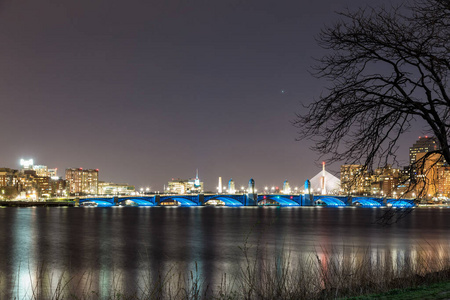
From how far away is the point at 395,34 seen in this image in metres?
8.81

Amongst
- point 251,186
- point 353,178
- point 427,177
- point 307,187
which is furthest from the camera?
point 307,187

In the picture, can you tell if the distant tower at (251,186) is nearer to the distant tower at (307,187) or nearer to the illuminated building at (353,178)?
the distant tower at (307,187)

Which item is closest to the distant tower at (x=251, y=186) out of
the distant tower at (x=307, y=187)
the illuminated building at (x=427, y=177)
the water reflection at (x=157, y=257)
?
the distant tower at (x=307, y=187)

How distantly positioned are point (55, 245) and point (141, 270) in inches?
855

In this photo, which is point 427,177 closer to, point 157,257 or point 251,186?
point 157,257

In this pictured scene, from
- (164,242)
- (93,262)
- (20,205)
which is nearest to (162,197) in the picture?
(20,205)

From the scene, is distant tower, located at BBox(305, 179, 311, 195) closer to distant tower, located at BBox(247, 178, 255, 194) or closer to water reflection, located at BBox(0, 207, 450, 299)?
distant tower, located at BBox(247, 178, 255, 194)

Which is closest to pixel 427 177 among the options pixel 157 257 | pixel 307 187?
pixel 157 257

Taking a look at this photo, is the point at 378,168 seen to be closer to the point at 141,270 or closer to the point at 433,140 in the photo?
the point at 433,140

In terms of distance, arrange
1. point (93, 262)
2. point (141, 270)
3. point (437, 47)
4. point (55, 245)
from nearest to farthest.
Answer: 1. point (437, 47)
2. point (141, 270)
3. point (93, 262)
4. point (55, 245)

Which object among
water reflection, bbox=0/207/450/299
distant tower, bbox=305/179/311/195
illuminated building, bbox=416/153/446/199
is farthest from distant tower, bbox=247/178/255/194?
illuminated building, bbox=416/153/446/199

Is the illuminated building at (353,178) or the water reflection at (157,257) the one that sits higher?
the illuminated building at (353,178)

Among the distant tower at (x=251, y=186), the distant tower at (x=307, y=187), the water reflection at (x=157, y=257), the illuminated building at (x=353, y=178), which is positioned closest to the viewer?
the illuminated building at (x=353, y=178)

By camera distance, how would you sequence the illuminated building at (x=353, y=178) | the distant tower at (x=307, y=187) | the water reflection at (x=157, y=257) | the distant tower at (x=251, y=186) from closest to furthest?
the illuminated building at (x=353, y=178) < the water reflection at (x=157, y=257) < the distant tower at (x=251, y=186) < the distant tower at (x=307, y=187)
